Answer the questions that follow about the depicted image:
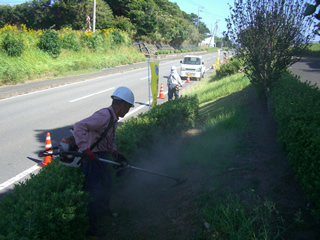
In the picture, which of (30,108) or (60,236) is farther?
(30,108)

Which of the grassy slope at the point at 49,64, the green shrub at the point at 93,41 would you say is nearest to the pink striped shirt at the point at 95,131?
the grassy slope at the point at 49,64

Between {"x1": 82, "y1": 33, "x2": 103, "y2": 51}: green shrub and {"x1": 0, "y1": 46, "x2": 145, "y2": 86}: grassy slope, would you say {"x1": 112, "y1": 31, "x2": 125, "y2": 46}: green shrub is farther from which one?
{"x1": 82, "y1": 33, "x2": 103, "y2": 51}: green shrub

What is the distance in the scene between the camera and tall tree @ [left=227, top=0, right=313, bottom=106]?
23.1ft

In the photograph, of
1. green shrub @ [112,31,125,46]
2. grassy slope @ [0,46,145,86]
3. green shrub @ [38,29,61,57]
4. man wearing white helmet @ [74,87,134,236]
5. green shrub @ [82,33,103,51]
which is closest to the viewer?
man wearing white helmet @ [74,87,134,236]

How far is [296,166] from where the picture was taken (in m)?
3.49

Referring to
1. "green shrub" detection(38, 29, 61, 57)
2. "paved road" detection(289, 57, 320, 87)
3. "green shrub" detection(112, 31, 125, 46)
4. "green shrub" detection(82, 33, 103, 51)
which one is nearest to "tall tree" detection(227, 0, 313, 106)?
"paved road" detection(289, 57, 320, 87)

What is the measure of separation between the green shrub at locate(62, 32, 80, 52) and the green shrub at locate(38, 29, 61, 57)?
168 centimetres

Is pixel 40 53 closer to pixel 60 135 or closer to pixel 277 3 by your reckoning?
pixel 60 135

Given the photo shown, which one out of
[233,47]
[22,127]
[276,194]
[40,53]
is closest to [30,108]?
[22,127]

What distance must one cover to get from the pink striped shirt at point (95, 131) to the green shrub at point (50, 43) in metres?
19.8

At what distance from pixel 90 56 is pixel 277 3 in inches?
817

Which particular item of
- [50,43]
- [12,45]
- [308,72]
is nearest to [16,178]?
[12,45]

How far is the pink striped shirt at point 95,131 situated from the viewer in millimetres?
2980

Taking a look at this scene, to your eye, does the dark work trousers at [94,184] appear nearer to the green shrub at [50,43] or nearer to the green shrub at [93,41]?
the green shrub at [50,43]
